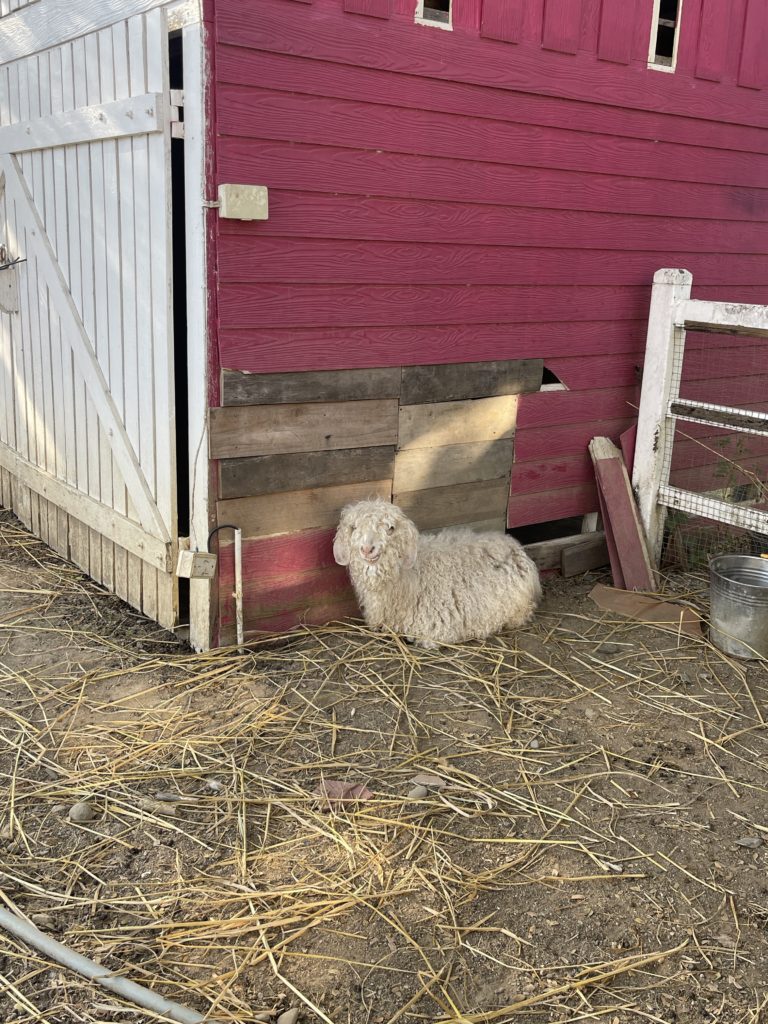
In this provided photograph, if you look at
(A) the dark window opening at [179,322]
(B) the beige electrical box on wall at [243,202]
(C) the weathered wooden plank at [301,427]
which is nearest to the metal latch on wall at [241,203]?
(B) the beige electrical box on wall at [243,202]

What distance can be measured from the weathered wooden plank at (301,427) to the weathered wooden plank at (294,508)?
228mm

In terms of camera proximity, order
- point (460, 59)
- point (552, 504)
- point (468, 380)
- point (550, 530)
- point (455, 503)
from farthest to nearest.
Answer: point (550, 530)
point (552, 504)
point (455, 503)
point (468, 380)
point (460, 59)

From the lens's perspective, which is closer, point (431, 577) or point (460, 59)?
point (460, 59)

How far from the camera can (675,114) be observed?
572 cm

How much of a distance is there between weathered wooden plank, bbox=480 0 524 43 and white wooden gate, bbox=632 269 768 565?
161 centimetres

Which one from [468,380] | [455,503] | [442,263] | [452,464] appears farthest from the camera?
[455,503]

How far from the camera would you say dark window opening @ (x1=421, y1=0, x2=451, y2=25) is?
4.60 m

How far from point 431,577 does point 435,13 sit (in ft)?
9.21

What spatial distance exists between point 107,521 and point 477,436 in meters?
2.14

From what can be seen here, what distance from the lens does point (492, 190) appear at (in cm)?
505

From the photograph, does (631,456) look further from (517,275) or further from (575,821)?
(575,821)

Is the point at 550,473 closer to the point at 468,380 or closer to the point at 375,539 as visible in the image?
the point at 468,380

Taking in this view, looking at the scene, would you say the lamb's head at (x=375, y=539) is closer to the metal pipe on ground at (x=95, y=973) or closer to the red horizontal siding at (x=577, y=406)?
the red horizontal siding at (x=577, y=406)

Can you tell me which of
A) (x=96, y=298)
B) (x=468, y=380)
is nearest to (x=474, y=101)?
(x=468, y=380)
